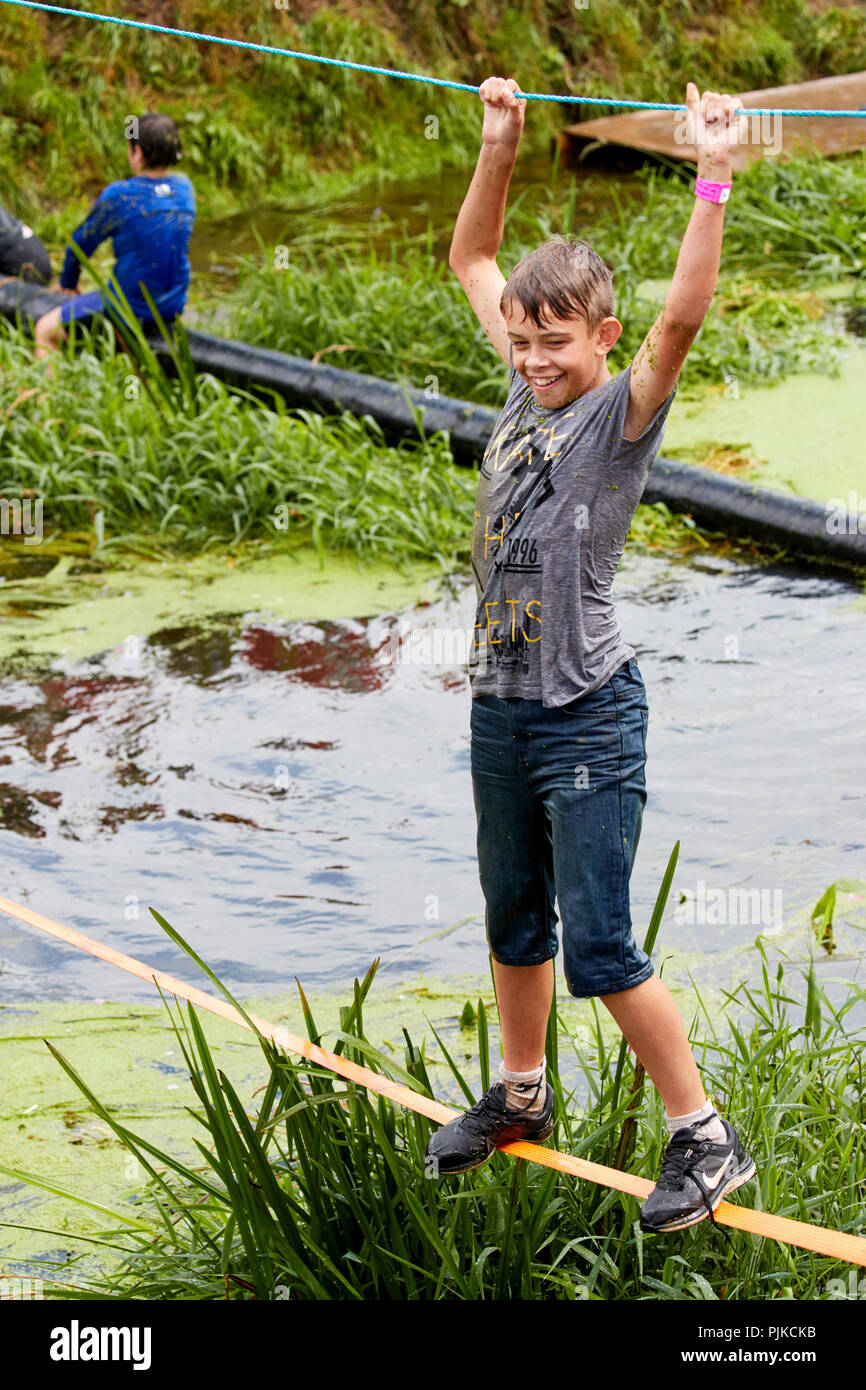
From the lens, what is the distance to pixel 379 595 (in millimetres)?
4984

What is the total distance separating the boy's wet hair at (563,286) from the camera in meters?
2.10

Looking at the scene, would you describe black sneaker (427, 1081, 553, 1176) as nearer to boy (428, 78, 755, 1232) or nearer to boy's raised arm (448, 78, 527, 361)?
boy (428, 78, 755, 1232)

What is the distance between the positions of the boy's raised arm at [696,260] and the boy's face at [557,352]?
0.10m

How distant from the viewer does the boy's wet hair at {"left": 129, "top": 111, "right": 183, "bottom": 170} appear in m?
6.31

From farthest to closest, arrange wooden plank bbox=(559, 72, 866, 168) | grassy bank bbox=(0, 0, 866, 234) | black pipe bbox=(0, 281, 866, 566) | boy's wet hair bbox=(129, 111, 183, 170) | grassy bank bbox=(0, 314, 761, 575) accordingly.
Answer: grassy bank bbox=(0, 0, 866, 234) → wooden plank bbox=(559, 72, 866, 168) → boy's wet hair bbox=(129, 111, 183, 170) → grassy bank bbox=(0, 314, 761, 575) → black pipe bbox=(0, 281, 866, 566)

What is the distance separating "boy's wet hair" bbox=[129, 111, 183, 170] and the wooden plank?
3489mm

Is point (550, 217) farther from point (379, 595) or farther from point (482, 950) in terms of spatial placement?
point (482, 950)

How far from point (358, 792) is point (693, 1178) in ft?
6.24

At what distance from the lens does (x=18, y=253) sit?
24.5ft
